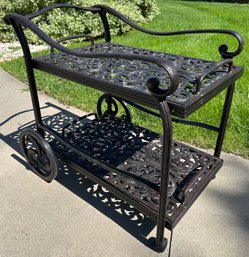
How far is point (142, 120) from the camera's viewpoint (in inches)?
115

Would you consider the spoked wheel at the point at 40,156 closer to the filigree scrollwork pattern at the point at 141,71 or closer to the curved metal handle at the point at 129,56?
the filigree scrollwork pattern at the point at 141,71

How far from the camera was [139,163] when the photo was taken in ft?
6.75

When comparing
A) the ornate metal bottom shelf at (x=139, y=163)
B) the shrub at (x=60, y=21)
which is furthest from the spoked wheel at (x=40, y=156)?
the shrub at (x=60, y=21)

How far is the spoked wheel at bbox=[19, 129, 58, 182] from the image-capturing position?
6.44 feet

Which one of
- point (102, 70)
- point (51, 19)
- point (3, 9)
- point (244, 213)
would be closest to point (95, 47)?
point (102, 70)

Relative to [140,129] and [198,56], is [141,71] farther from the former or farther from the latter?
[198,56]

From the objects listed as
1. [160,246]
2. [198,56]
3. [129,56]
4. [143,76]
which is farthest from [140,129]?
[198,56]

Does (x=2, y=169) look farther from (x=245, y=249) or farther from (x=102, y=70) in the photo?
(x=245, y=249)

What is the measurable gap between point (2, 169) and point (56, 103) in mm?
1226

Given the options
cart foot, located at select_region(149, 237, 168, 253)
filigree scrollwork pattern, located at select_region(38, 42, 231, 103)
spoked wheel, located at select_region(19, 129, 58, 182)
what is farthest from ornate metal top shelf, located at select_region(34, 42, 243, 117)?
cart foot, located at select_region(149, 237, 168, 253)

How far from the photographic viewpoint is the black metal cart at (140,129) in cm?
131

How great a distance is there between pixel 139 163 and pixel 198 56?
3.06 m

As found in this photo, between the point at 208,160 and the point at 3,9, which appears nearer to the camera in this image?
the point at 208,160

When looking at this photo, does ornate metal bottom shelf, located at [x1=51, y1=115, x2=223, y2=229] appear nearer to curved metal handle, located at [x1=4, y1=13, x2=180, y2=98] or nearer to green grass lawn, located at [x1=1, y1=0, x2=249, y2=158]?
green grass lawn, located at [x1=1, y1=0, x2=249, y2=158]
